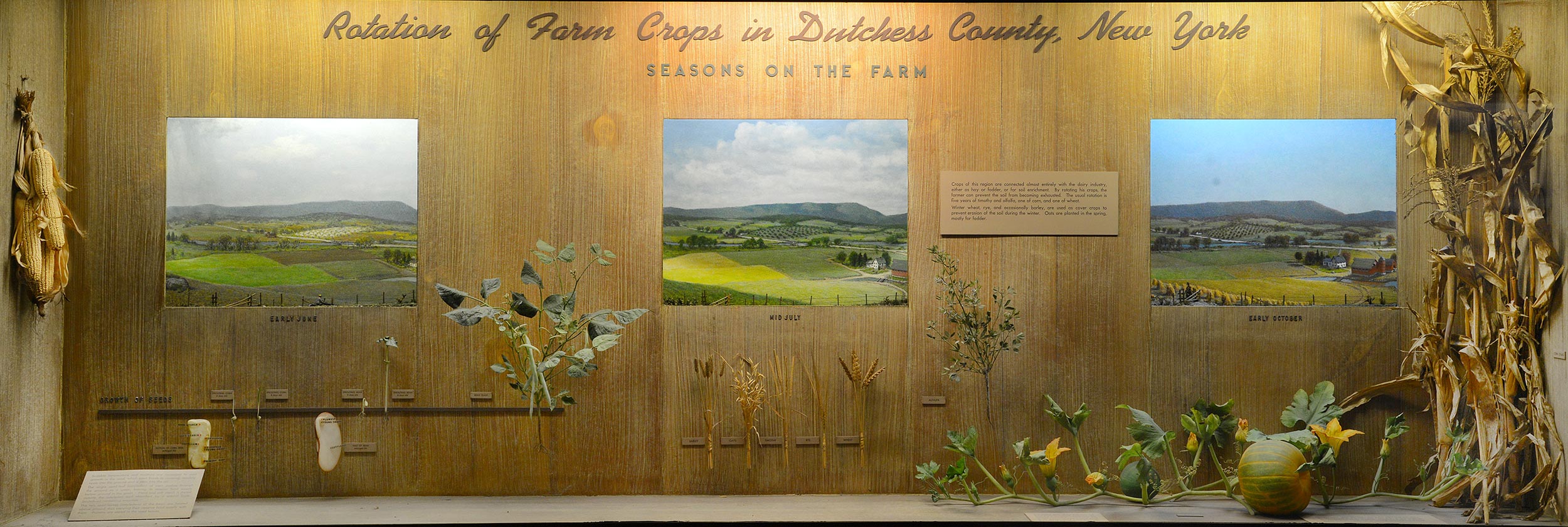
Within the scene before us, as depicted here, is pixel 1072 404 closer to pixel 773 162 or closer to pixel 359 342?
pixel 773 162

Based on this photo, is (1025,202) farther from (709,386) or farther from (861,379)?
(709,386)

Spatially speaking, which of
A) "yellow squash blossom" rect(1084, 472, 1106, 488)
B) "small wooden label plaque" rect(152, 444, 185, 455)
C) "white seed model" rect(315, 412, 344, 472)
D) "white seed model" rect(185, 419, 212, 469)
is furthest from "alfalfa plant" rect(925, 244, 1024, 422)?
"small wooden label plaque" rect(152, 444, 185, 455)

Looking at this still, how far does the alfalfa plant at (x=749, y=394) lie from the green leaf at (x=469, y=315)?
43.1 inches

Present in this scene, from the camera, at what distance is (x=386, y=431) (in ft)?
12.6

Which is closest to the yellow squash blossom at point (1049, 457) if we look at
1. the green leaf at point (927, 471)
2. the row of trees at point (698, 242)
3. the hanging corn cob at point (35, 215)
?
the green leaf at point (927, 471)

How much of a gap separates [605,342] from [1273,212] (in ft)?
10.1

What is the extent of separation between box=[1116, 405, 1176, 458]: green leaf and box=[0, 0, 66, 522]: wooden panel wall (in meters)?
4.65

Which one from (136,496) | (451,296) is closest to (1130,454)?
(451,296)

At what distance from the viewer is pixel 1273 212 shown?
3.96 m

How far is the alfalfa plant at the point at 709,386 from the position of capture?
3887mm

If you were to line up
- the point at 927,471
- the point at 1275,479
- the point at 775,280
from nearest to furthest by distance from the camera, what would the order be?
the point at 1275,479 < the point at 927,471 < the point at 775,280

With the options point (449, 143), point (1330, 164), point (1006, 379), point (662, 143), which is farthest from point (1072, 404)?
point (449, 143)

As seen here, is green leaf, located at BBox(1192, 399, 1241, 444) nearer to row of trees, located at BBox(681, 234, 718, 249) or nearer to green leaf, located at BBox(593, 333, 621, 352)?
row of trees, located at BBox(681, 234, 718, 249)

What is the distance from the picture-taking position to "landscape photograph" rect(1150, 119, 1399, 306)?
3926mm
